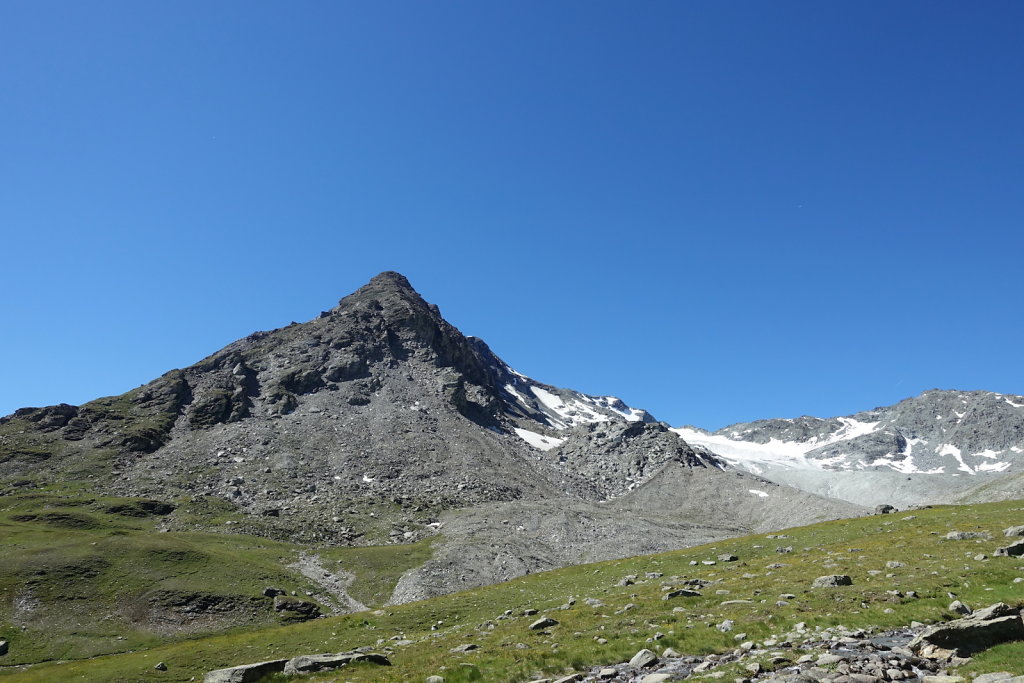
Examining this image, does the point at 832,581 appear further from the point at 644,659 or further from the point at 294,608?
the point at 294,608

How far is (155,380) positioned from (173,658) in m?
184

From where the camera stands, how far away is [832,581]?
2917 cm

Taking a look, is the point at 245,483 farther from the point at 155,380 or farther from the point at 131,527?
the point at 155,380

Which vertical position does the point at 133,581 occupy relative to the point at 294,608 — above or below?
above

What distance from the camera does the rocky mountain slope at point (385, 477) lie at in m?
110

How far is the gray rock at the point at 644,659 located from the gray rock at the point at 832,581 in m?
13.1

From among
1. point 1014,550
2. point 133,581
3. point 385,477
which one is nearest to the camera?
point 1014,550

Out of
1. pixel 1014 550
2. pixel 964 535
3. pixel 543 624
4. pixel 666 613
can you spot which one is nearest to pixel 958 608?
pixel 666 613

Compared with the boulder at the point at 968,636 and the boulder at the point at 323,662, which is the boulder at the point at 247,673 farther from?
the boulder at the point at 968,636

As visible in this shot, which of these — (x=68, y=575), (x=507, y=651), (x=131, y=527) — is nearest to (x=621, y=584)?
(x=507, y=651)

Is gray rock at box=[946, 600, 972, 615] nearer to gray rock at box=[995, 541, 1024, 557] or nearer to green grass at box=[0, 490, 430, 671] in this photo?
gray rock at box=[995, 541, 1024, 557]

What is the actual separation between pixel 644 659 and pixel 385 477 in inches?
5147

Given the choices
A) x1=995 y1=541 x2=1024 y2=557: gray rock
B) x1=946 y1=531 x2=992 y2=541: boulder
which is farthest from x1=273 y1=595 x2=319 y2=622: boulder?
x1=995 y1=541 x2=1024 y2=557: gray rock

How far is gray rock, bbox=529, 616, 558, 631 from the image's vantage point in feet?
98.1
